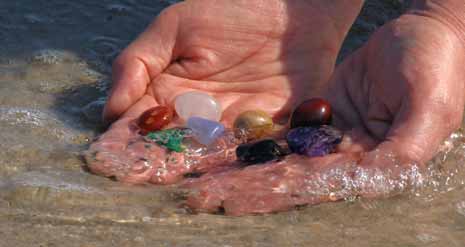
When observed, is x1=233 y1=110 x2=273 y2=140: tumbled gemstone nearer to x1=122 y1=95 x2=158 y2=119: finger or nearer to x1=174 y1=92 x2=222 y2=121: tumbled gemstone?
x1=174 y1=92 x2=222 y2=121: tumbled gemstone

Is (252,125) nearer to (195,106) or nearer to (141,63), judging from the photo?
(195,106)

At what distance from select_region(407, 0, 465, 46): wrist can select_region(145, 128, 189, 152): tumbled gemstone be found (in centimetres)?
110

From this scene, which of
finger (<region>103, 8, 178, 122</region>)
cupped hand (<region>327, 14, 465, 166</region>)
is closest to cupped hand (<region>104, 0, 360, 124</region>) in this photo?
finger (<region>103, 8, 178, 122</region>)

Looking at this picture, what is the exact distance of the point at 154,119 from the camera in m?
3.10

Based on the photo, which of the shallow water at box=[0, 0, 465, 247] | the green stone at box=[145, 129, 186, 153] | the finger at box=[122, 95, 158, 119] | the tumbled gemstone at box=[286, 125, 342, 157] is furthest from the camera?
the finger at box=[122, 95, 158, 119]

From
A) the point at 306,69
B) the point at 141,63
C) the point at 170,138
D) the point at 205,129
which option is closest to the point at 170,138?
the point at 170,138

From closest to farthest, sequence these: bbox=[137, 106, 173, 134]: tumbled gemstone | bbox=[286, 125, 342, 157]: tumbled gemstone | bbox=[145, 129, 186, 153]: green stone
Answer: bbox=[286, 125, 342, 157]: tumbled gemstone
bbox=[145, 129, 186, 153]: green stone
bbox=[137, 106, 173, 134]: tumbled gemstone

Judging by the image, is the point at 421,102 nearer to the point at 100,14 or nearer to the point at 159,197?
the point at 159,197

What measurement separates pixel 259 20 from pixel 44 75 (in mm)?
1045

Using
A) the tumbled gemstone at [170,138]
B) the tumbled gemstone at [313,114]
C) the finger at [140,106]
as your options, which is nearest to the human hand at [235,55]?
the finger at [140,106]

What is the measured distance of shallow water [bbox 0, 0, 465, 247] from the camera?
90.2 inches

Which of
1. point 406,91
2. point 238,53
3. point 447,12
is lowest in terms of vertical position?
point 238,53

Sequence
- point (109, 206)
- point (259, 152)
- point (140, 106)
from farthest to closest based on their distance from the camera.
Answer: point (140, 106), point (259, 152), point (109, 206)

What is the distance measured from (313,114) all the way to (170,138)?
554 millimetres
